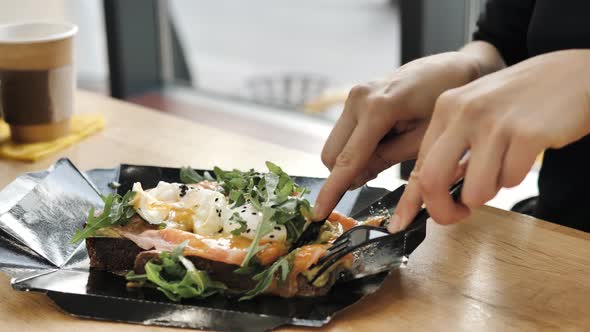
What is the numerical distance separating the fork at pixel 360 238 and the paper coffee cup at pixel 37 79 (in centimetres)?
94

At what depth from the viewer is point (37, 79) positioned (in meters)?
1.70

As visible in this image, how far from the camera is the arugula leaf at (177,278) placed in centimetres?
103

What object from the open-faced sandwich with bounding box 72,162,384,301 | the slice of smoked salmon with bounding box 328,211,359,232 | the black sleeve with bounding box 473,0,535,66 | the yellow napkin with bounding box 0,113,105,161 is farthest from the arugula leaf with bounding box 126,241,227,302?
the black sleeve with bounding box 473,0,535,66

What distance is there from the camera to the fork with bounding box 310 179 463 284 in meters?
1.00

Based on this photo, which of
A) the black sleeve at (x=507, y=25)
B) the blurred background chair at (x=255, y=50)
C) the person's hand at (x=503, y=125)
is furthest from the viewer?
the blurred background chair at (x=255, y=50)

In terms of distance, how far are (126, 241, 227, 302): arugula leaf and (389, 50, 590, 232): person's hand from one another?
1.09 feet

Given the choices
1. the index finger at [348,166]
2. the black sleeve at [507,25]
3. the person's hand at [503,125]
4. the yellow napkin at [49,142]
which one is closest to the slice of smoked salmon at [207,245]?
the index finger at [348,166]

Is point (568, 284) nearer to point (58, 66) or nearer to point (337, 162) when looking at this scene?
point (337, 162)

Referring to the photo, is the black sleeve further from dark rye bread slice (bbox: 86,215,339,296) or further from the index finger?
dark rye bread slice (bbox: 86,215,339,296)

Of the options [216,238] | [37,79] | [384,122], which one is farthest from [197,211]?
[37,79]

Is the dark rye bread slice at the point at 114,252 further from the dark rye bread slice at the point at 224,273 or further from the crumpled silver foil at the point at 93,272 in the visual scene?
the dark rye bread slice at the point at 224,273

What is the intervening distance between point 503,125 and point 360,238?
28cm

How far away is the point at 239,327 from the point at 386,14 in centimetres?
243

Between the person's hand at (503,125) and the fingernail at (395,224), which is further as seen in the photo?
the fingernail at (395,224)
